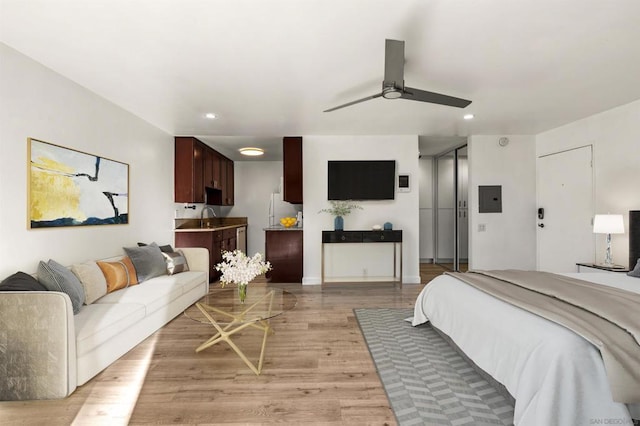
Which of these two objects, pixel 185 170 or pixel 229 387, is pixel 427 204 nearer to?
pixel 185 170

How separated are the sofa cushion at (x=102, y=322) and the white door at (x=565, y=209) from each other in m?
5.37

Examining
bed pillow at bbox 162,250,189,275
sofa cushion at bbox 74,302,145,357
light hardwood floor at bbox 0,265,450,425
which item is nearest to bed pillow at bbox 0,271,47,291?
sofa cushion at bbox 74,302,145,357

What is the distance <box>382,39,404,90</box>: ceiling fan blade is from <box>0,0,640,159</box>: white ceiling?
16 centimetres

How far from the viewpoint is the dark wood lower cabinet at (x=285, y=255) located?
502 cm

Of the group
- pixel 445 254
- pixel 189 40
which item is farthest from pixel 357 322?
pixel 445 254

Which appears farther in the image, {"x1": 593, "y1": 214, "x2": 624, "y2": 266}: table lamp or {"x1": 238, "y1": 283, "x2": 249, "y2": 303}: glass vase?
{"x1": 593, "y1": 214, "x2": 624, "y2": 266}: table lamp

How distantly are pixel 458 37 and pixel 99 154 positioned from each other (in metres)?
3.50

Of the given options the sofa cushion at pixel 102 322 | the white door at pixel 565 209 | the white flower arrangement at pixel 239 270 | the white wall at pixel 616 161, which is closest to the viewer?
the sofa cushion at pixel 102 322

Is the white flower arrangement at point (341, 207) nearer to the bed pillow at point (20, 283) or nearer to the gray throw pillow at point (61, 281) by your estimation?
the gray throw pillow at point (61, 281)

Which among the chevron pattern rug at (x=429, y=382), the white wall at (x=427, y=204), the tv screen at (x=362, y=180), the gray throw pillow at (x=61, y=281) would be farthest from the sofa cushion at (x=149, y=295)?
the white wall at (x=427, y=204)

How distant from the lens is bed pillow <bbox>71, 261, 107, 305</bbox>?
2596mm

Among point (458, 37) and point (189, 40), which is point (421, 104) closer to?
point (458, 37)

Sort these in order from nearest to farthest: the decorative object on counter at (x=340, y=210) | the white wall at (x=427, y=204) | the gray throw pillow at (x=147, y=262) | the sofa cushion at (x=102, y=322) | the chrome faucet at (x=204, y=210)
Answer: the sofa cushion at (x=102, y=322) < the gray throw pillow at (x=147, y=262) < the decorative object on counter at (x=340, y=210) < the chrome faucet at (x=204, y=210) < the white wall at (x=427, y=204)

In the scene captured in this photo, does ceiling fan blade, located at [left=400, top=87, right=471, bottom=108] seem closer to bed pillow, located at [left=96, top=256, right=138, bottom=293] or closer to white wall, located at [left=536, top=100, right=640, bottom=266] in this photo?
white wall, located at [left=536, top=100, right=640, bottom=266]
